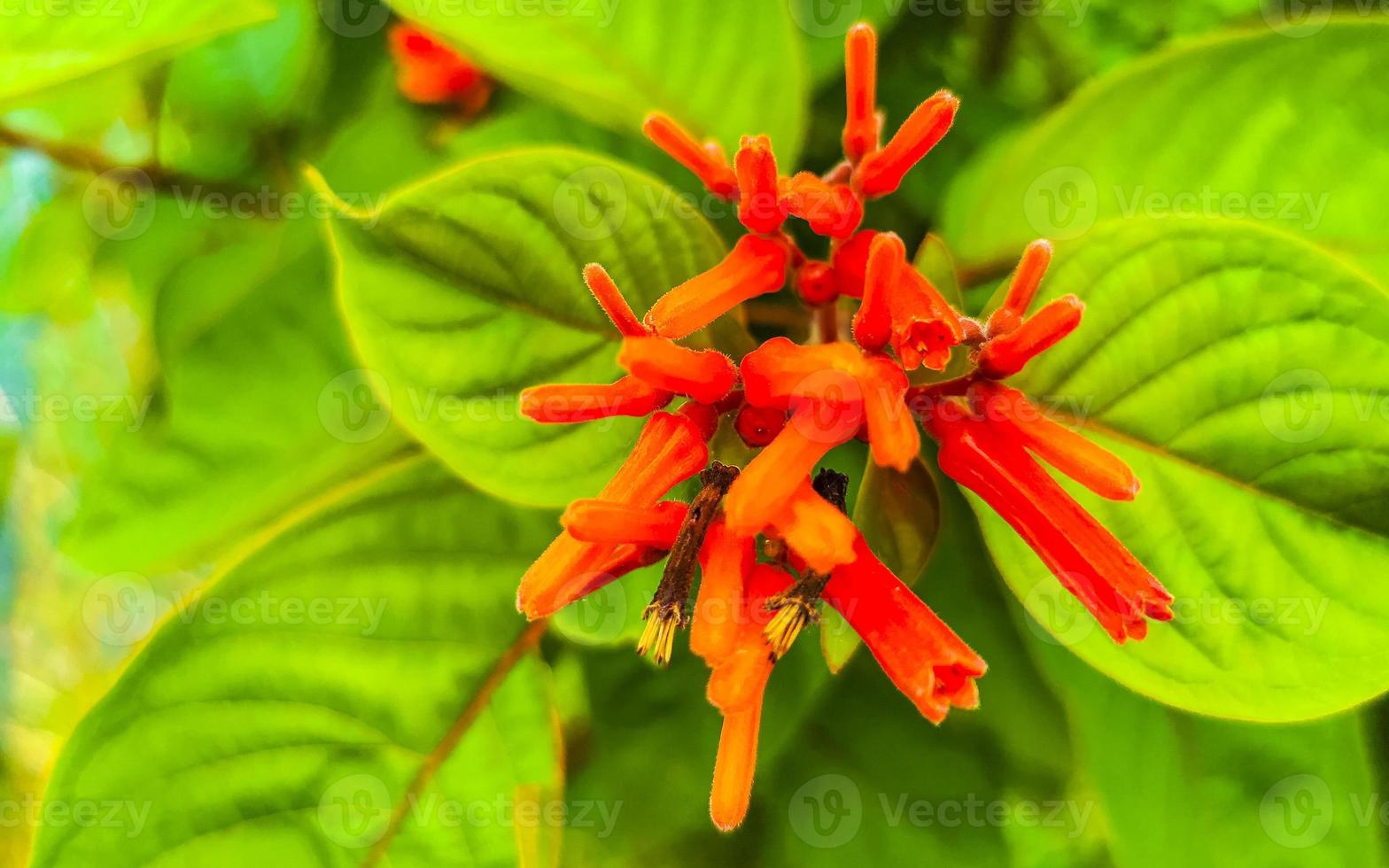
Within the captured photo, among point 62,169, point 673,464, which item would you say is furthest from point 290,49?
point 673,464

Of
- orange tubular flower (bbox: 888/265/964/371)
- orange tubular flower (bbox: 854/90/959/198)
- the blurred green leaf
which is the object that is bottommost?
the blurred green leaf

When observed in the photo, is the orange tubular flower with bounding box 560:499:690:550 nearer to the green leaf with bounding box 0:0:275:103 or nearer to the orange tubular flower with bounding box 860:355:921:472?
the orange tubular flower with bounding box 860:355:921:472

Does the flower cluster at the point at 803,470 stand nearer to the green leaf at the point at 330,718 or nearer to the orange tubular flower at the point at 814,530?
the orange tubular flower at the point at 814,530

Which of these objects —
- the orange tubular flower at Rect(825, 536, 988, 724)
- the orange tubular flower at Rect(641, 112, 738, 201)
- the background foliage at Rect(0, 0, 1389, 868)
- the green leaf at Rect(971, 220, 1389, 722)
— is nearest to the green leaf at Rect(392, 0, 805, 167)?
the background foliage at Rect(0, 0, 1389, 868)

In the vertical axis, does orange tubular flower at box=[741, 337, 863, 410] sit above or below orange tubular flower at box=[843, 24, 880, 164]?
below

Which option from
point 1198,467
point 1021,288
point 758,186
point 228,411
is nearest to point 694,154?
point 758,186

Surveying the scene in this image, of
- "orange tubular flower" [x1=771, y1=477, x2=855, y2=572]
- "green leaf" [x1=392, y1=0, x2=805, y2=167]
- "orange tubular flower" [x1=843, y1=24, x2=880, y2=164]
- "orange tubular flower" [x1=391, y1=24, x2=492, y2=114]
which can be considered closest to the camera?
"orange tubular flower" [x1=771, y1=477, x2=855, y2=572]
